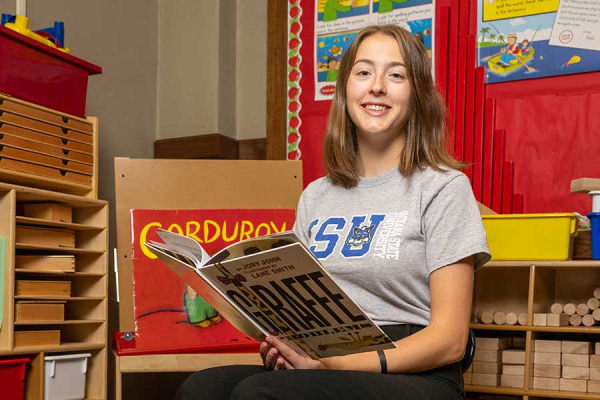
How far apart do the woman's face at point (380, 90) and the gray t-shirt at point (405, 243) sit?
107 mm

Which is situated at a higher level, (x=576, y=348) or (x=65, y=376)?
(x=576, y=348)

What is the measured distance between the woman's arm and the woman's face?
0.32 meters

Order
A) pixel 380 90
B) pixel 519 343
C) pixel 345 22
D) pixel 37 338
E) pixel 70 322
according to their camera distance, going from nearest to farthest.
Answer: pixel 380 90, pixel 37 338, pixel 70 322, pixel 519 343, pixel 345 22

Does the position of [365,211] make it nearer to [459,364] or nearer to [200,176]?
[459,364]

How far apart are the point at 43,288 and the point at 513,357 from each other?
1392 millimetres

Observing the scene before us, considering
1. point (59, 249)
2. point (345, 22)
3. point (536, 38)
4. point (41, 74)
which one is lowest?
point (59, 249)

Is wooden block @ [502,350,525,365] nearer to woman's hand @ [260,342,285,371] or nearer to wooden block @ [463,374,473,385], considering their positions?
wooden block @ [463,374,473,385]

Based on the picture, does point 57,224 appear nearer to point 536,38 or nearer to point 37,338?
point 37,338

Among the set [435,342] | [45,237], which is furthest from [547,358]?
[45,237]

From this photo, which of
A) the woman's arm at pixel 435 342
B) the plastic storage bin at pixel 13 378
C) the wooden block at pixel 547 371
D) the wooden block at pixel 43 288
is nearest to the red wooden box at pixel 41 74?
the wooden block at pixel 43 288

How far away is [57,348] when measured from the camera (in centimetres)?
204

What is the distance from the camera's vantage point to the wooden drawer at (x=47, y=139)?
6.44 feet

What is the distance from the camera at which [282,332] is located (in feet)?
3.68

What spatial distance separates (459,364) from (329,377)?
287mm
